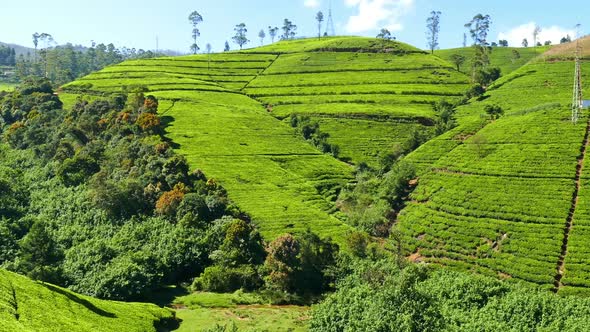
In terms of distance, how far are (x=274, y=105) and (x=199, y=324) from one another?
9645cm

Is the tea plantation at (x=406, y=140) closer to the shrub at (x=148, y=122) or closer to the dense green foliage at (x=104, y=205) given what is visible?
the shrub at (x=148, y=122)

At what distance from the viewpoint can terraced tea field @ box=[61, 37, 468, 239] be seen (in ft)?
303

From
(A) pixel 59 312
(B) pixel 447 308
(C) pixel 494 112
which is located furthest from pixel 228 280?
(C) pixel 494 112

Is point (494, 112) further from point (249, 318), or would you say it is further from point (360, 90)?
point (249, 318)

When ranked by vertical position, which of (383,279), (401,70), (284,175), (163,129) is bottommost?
(383,279)

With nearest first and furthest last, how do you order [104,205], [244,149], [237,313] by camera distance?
1. [237,313]
2. [104,205]
3. [244,149]

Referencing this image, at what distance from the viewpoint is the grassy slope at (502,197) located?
214 feet

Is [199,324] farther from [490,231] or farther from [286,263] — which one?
[490,231]

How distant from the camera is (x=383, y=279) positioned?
57750mm

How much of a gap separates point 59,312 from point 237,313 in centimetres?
2197

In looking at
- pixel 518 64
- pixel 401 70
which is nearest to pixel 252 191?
pixel 401 70

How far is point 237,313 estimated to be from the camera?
57750mm

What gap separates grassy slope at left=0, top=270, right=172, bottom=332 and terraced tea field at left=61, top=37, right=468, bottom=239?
102ft

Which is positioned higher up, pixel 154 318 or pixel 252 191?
pixel 252 191
